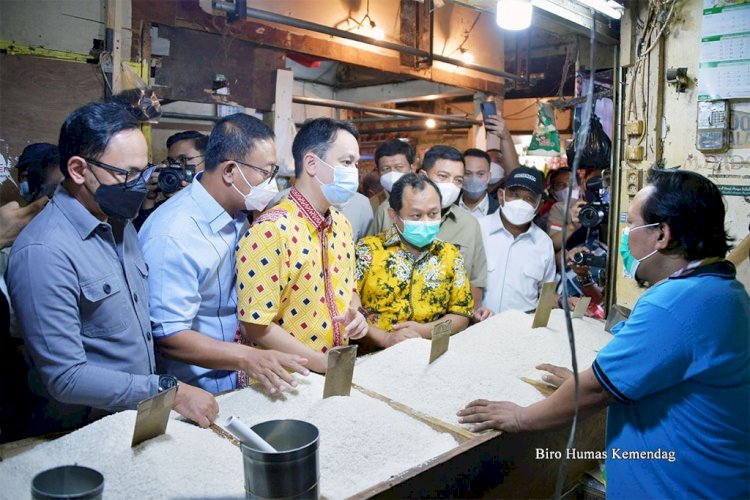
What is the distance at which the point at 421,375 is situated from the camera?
2.05 metres

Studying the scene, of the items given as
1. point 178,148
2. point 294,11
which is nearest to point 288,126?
point 294,11

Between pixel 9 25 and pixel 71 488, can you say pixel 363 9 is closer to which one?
pixel 9 25

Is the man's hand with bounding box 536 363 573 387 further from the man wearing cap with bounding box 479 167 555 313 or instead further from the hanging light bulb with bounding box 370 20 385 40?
the hanging light bulb with bounding box 370 20 385 40

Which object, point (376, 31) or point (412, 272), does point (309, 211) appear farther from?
point (376, 31)

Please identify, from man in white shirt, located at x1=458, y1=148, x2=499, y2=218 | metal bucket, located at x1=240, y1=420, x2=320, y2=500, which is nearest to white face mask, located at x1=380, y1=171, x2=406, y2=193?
man in white shirt, located at x1=458, y1=148, x2=499, y2=218

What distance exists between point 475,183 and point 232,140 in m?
2.15

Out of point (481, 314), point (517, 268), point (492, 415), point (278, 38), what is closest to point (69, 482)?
point (492, 415)

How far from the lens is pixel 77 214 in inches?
64.7

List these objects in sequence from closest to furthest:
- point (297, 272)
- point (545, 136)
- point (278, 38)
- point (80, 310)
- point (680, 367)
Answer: point (680, 367)
point (80, 310)
point (297, 272)
point (278, 38)
point (545, 136)

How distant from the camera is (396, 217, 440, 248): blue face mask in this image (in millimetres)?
2771

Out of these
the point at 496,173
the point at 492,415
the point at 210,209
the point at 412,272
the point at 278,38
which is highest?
the point at 278,38

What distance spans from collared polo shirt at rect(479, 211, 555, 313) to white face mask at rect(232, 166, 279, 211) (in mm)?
1543

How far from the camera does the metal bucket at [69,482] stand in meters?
1.01

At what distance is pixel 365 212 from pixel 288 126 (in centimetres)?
116
